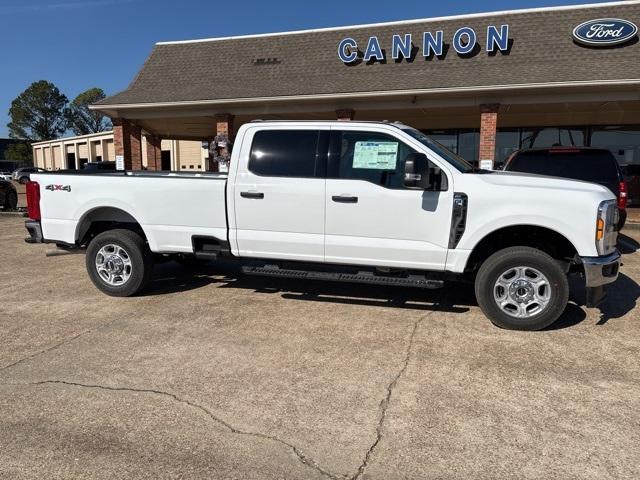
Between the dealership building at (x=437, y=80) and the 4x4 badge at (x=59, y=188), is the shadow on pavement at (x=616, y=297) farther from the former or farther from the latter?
the dealership building at (x=437, y=80)

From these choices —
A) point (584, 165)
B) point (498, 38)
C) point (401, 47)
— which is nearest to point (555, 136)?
point (498, 38)

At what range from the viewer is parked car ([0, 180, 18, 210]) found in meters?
17.0

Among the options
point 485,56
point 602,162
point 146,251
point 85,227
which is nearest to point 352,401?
point 146,251

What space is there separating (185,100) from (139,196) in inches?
435

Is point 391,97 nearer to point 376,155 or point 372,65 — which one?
point 372,65

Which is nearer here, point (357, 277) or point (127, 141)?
point (357, 277)

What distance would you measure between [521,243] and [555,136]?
48.7 feet

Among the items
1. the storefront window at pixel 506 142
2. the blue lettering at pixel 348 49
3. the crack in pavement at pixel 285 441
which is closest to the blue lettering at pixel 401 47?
the blue lettering at pixel 348 49

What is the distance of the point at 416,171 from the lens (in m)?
4.84

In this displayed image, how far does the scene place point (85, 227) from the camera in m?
6.25

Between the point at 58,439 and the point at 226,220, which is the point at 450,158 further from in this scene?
the point at 58,439

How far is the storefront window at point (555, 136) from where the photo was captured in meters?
17.9

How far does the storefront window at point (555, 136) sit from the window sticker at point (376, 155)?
14745 millimetres

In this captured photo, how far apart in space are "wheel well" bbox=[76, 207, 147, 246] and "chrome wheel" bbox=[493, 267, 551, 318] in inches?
167
